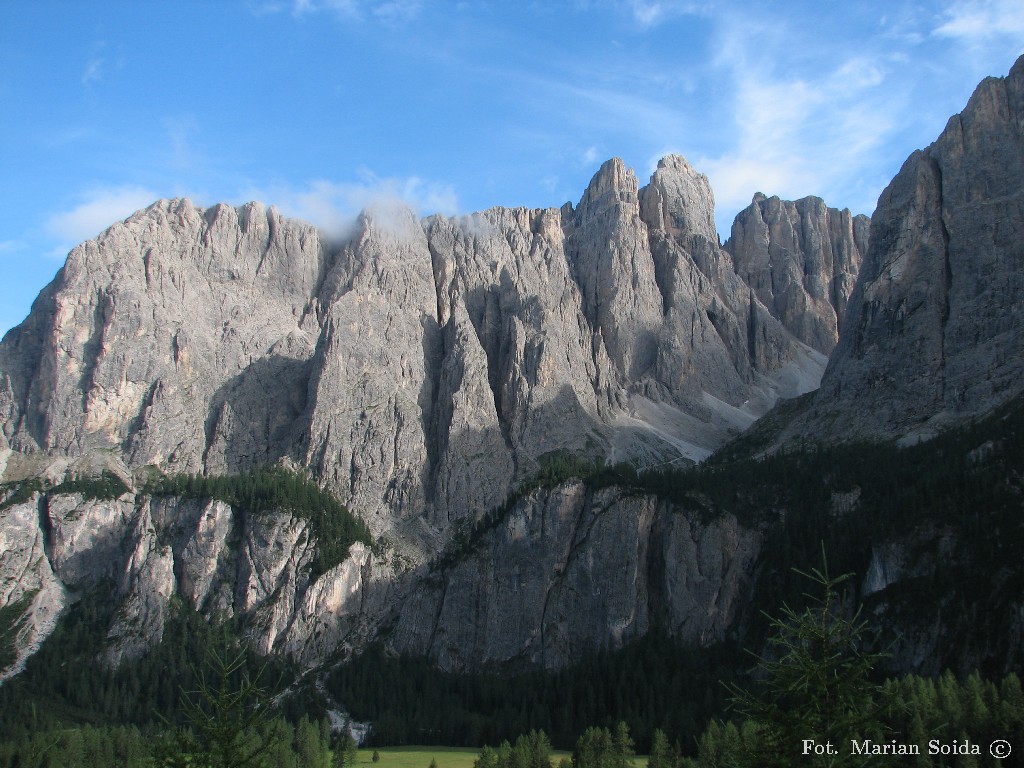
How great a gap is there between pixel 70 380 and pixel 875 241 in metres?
152

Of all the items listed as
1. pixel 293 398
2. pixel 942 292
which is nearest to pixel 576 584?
pixel 293 398

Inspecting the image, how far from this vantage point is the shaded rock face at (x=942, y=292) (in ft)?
499

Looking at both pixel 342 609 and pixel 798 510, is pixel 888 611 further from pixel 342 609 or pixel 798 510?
pixel 342 609

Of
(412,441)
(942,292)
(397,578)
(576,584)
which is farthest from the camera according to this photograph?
(412,441)

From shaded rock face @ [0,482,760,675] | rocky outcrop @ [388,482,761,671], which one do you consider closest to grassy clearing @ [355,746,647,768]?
rocky outcrop @ [388,482,761,671]

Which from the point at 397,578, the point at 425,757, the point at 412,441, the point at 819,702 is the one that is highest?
the point at 412,441

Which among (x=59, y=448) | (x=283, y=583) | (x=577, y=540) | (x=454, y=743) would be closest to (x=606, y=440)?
(x=577, y=540)

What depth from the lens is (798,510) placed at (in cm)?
13962

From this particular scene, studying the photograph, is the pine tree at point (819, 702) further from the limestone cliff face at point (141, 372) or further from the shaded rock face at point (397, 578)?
the limestone cliff face at point (141, 372)

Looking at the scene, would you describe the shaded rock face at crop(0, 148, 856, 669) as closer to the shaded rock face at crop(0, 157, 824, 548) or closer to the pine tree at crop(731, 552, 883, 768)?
the shaded rock face at crop(0, 157, 824, 548)

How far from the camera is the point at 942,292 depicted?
16588cm

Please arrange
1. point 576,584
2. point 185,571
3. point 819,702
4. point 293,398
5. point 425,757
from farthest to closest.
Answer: point 293,398
point 185,571
point 576,584
point 425,757
point 819,702

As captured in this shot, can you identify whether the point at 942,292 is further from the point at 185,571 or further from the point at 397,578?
the point at 185,571

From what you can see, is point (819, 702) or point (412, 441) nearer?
point (819, 702)
